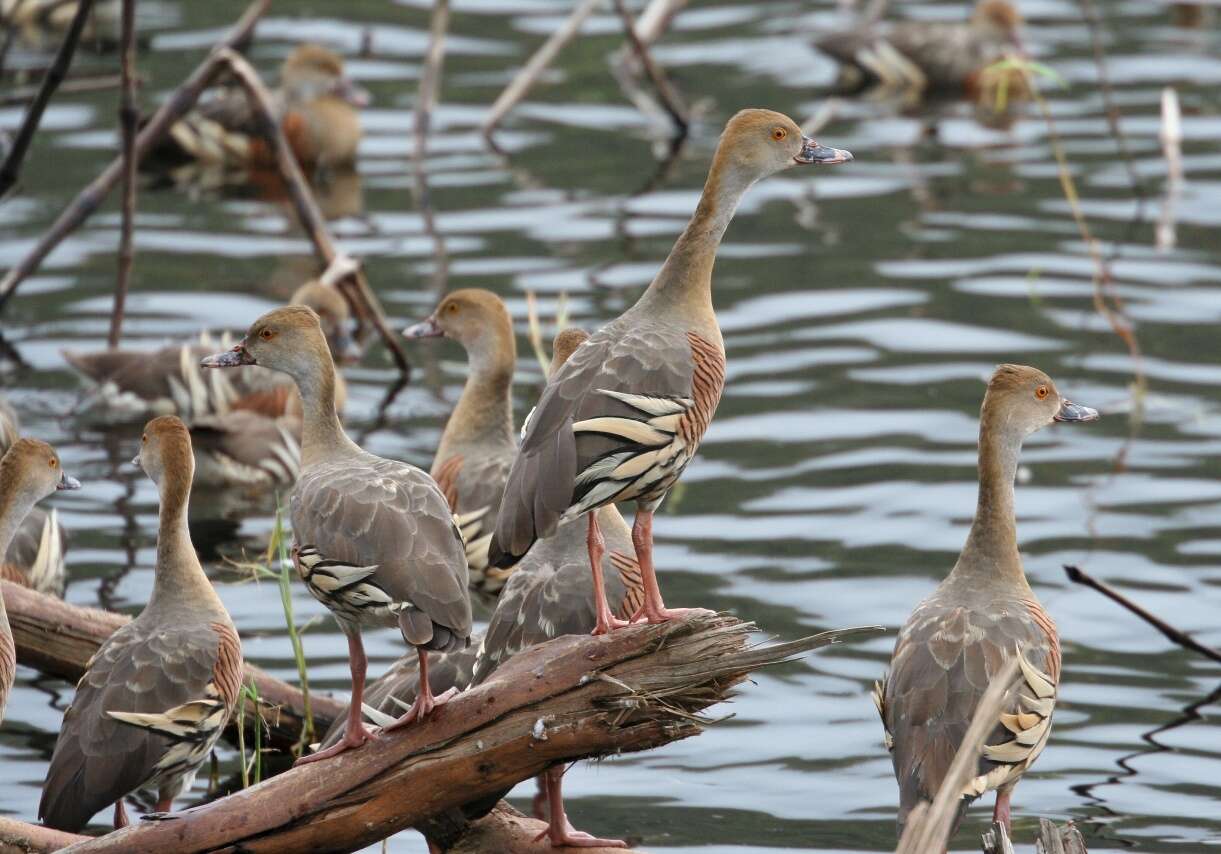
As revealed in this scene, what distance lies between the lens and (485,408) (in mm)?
10125

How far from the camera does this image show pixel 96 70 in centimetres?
2081

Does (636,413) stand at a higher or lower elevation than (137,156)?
higher

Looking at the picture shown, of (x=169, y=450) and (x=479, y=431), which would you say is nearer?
(x=169, y=450)

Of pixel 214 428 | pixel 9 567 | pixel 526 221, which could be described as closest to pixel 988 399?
pixel 9 567

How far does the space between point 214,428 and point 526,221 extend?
19.2 feet

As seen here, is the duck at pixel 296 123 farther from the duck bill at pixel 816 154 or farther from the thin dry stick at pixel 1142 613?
the duck bill at pixel 816 154

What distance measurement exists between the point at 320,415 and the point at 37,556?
282cm

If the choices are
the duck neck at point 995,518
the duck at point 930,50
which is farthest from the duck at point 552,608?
the duck at point 930,50

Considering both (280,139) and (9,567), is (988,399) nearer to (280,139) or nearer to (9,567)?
(9,567)

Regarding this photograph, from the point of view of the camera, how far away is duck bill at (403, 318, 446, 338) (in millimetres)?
10966

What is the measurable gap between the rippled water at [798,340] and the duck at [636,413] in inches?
91.5

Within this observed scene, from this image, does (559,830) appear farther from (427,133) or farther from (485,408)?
(427,133)

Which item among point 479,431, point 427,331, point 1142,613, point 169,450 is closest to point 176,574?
point 169,450

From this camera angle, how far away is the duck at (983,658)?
7000 mm
